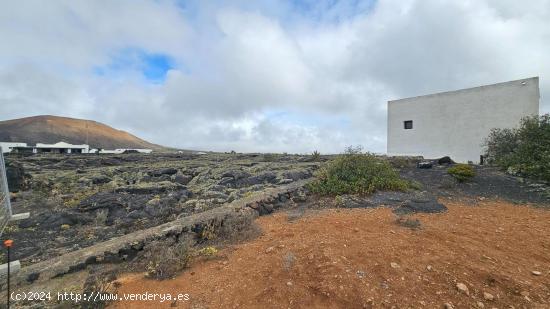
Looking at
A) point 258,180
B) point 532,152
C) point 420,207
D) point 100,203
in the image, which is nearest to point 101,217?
point 100,203

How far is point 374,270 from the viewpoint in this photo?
10.1 ft

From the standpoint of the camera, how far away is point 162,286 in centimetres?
316

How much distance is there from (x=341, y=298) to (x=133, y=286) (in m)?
2.20

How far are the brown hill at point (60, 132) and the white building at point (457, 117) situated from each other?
182ft

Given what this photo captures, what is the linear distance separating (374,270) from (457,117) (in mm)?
17319

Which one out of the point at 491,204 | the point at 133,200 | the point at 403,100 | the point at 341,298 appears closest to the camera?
the point at 341,298

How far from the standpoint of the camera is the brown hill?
5594 cm

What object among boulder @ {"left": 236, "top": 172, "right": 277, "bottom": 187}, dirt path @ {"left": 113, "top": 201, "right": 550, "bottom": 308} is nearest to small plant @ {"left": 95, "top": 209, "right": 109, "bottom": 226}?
dirt path @ {"left": 113, "top": 201, "right": 550, "bottom": 308}

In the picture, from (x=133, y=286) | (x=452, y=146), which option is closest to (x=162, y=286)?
(x=133, y=286)

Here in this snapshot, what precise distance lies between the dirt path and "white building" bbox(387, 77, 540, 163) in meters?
13.7

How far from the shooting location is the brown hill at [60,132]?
55.9 meters

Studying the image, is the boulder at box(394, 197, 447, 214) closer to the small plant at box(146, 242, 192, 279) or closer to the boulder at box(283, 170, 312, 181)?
the small plant at box(146, 242, 192, 279)

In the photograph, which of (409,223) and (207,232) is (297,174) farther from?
(207,232)

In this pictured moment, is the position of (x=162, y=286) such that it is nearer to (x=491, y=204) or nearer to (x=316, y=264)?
(x=316, y=264)
